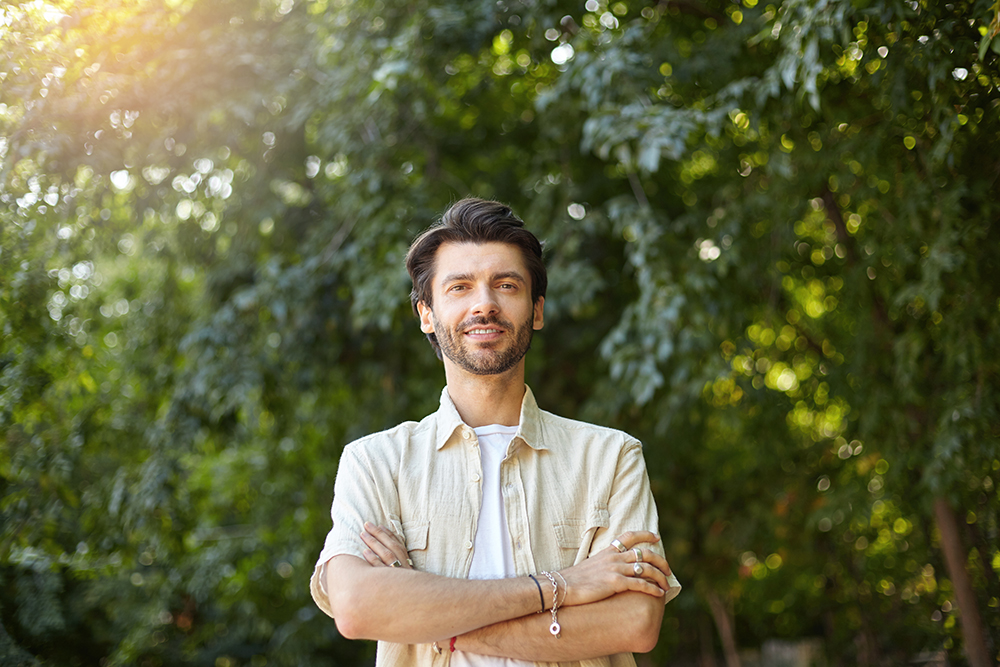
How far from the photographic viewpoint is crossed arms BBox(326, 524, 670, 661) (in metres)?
1.64

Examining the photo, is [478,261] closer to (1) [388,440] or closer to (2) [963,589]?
(1) [388,440]

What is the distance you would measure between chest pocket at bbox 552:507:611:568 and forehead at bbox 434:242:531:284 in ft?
1.98

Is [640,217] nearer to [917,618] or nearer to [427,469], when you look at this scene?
[427,469]

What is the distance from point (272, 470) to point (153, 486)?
1734mm

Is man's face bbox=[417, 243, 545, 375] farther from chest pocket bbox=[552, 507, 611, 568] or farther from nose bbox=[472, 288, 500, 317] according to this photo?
chest pocket bbox=[552, 507, 611, 568]

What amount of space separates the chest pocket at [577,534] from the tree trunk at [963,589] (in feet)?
7.98

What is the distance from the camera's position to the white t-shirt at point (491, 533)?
172 centimetres

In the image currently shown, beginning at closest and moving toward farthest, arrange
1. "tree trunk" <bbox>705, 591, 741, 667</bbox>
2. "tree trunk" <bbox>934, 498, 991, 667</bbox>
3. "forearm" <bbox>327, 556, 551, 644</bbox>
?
"forearm" <bbox>327, 556, 551, 644</bbox> → "tree trunk" <bbox>934, 498, 991, 667</bbox> → "tree trunk" <bbox>705, 591, 741, 667</bbox>

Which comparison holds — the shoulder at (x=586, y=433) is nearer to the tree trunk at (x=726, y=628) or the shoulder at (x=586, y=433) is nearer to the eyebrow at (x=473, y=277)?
the eyebrow at (x=473, y=277)

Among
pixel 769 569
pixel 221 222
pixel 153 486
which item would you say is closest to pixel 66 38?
pixel 221 222

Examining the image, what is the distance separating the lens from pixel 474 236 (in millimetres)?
1962

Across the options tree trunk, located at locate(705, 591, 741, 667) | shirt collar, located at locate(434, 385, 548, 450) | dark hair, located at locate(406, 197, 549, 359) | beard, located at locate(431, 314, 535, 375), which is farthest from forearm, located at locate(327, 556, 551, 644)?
tree trunk, located at locate(705, 591, 741, 667)

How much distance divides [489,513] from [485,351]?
390mm

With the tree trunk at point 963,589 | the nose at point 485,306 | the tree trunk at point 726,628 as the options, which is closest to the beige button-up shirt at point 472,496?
the nose at point 485,306
